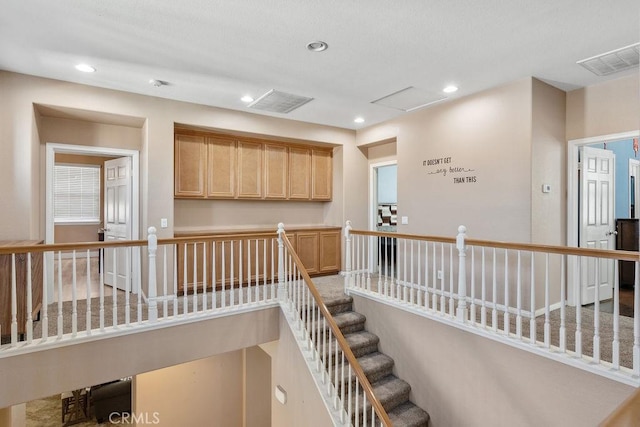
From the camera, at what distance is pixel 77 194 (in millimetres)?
8023

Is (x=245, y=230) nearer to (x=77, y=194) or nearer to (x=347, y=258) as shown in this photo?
(x=347, y=258)

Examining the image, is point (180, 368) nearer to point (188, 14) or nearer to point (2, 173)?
point (2, 173)

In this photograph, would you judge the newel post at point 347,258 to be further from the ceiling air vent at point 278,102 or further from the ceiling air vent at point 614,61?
the ceiling air vent at point 614,61

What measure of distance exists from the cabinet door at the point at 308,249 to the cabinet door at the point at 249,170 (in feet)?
3.54

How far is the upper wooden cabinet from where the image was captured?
509cm

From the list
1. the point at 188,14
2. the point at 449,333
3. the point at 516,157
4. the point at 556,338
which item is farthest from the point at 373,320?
the point at 188,14

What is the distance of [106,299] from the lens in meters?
4.59

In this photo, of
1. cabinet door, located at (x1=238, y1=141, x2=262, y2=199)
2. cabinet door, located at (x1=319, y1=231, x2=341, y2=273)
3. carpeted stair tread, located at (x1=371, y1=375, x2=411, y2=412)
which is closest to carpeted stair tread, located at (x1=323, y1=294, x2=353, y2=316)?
carpeted stair tread, located at (x1=371, y1=375, x2=411, y2=412)

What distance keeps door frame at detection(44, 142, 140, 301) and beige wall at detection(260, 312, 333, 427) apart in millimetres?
2539

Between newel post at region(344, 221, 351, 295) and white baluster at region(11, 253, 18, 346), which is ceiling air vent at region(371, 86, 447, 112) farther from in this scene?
white baluster at region(11, 253, 18, 346)

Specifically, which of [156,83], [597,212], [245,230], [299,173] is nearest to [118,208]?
[245,230]

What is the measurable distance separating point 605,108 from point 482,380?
3.53 m

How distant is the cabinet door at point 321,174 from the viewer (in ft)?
20.9

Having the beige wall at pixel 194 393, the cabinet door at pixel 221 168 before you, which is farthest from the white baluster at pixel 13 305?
the beige wall at pixel 194 393
